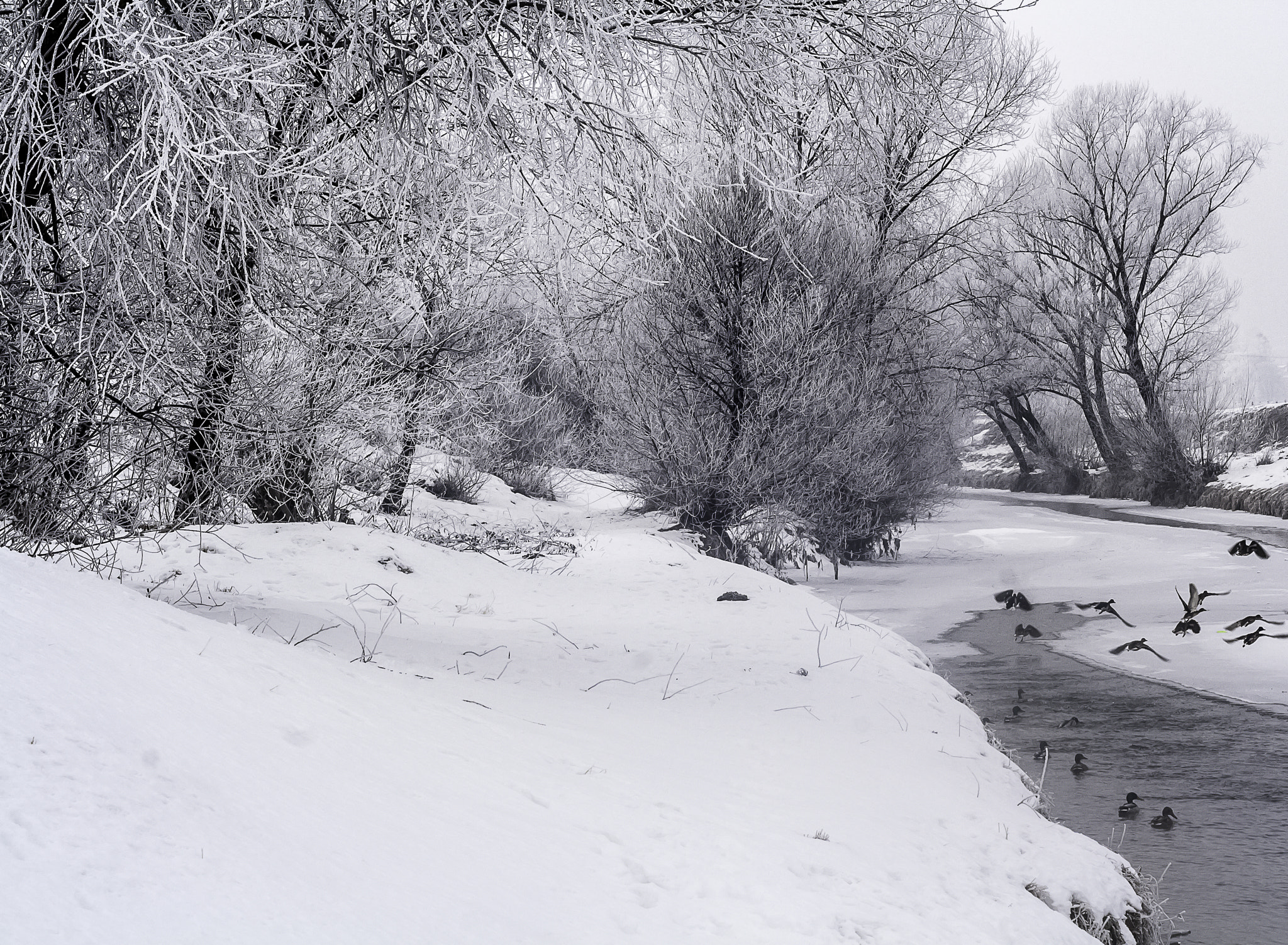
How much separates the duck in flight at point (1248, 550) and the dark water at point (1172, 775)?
6.18m

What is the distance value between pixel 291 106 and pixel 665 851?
12.4 feet

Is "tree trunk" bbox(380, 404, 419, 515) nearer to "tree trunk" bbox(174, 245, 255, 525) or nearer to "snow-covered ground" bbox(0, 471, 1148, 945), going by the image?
"tree trunk" bbox(174, 245, 255, 525)

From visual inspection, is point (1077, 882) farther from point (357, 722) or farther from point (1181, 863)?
point (357, 722)

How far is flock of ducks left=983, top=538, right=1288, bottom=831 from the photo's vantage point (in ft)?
16.2

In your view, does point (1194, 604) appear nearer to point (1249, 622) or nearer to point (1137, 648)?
point (1249, 622)

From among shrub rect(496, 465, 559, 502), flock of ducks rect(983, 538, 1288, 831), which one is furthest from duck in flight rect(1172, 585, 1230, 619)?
shrub rect(496, 465, 559, 502)

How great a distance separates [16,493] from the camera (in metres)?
4.40

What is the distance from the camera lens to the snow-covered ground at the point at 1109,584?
A: 838 cm

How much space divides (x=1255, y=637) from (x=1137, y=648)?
0.90 m

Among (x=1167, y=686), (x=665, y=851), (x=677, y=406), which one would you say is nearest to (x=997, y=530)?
(x=677, y=406)

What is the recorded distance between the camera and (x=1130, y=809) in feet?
16.1

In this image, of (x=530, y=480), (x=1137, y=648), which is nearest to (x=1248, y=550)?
(x=1137, y=648)

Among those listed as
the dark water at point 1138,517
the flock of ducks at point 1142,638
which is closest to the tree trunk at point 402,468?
the flock of ducks at point 1142,638

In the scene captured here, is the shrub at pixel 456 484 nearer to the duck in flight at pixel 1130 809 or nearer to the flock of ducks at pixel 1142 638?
the flock of ducks at pixel 1142 638
